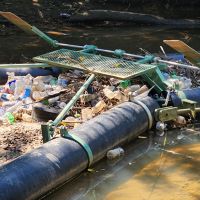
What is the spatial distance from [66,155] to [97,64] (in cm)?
220

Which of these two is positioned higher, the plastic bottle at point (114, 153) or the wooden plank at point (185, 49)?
the wooden plank at point (185, 49)

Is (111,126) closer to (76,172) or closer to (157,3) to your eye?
(76,172)

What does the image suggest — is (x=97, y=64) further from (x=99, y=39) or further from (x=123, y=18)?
(x=123, y=18)

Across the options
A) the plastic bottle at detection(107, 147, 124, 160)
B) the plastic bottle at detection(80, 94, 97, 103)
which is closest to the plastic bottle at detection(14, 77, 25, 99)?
the plastic bottle at detection(80, 94, 97, 103)

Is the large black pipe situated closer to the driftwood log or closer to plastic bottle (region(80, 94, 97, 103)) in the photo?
plastic bottle (region(80, 94, 97, 103))

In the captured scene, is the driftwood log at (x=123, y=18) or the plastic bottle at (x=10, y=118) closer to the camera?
the plastic bottle at (x=10, y=118)

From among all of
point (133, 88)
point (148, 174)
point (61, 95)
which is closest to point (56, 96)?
point (61, 95)

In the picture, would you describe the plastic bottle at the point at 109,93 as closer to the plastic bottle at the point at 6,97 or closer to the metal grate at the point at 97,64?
the metal grate at the point at 97,64

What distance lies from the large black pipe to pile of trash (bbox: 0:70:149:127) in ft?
1.48

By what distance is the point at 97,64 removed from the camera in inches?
252

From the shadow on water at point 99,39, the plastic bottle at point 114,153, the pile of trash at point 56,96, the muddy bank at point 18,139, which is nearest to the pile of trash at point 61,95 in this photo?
the pile of trash at point 56,96

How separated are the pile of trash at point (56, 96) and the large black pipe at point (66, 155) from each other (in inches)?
17.7

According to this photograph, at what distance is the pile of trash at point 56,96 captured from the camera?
5854 millimetres

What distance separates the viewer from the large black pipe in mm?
3934
